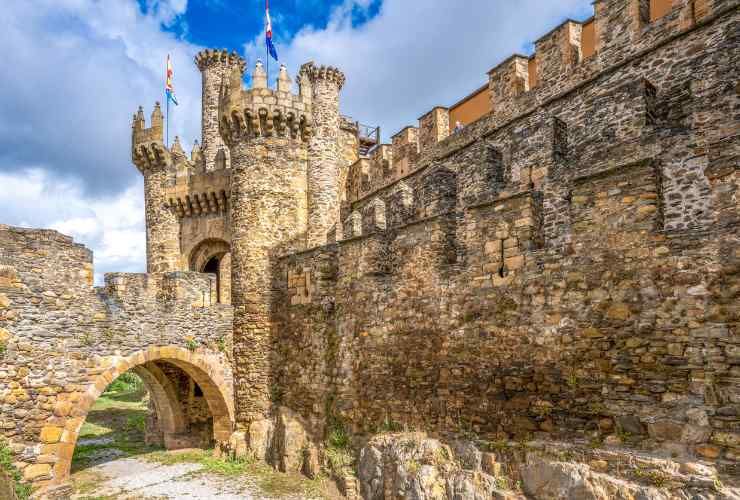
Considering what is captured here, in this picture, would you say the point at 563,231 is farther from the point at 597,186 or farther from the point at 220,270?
the point at 220,270

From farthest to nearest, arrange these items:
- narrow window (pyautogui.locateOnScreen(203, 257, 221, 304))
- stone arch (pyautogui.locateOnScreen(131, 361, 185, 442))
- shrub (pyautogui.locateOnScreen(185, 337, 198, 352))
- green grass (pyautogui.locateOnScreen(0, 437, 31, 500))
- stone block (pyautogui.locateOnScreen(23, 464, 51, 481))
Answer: narrow window (pyautogui.locateOnScreen(203, 257, 221, 304)) < stone arch (pyautogui.locateOnScreen(131, 361, 185, 442)) < shrub (pyautogui.locateOnScreen(185, 337, 198, 352)) < stone block (pyautogui.locateOnScreen(23, 464, 51, 481)) < green grass (pyautogui.locateOnScreen(0, 437, 31, 500))

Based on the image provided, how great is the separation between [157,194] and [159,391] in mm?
7054

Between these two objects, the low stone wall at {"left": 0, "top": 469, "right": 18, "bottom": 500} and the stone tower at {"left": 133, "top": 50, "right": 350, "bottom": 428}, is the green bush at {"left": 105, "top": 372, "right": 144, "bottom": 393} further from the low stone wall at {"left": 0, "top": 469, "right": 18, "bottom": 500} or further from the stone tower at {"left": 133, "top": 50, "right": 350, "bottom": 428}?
the low stone wall at {"left": 0, "top": 469, "right": 18, "bottom": 500}

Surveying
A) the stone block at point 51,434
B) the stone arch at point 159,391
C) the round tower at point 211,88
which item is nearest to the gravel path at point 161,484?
the stone arch at point 159,391

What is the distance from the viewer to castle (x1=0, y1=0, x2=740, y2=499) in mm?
5453

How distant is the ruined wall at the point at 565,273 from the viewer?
5270 mm

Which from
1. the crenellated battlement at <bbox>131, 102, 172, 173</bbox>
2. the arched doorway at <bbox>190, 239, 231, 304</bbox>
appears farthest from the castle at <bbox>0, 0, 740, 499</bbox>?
the crenellated battlement at <bbox>131, 102, 172, 173</bbox>

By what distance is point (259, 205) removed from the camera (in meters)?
12.3

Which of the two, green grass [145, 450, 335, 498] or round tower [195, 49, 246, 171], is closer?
green grass [145, 450, 335, 498]

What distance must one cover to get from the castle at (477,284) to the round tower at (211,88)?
6269mm

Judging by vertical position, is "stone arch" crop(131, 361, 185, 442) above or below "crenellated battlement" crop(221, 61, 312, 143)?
below

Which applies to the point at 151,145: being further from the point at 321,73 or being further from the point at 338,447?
the point at 338,447

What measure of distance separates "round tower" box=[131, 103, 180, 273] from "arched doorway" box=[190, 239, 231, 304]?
64 cm

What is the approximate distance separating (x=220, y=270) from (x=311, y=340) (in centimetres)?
810
